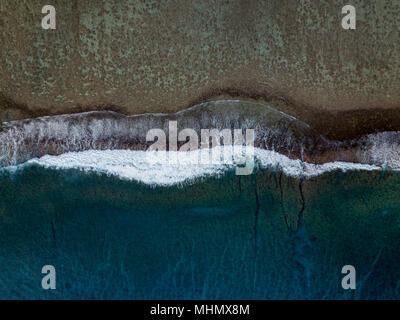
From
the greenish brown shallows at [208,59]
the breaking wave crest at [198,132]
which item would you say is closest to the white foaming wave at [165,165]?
the breaking wave crest at [198,132]

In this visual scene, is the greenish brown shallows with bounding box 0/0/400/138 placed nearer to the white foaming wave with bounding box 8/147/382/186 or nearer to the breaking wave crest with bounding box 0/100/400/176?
the breaking wave crest with bounding box 0/100/400/176

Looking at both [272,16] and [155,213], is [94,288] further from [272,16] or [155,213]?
[272,16]

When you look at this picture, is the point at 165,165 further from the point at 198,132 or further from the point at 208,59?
the point at 208,59

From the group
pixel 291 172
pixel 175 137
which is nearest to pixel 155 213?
pixel 175 137

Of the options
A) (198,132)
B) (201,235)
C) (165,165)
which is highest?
(198,132)

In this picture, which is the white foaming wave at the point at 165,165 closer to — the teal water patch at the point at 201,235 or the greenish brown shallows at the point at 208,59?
the teal water patch at the point at 201,235

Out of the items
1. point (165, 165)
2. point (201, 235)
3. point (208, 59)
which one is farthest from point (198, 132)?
point (201, 235)
